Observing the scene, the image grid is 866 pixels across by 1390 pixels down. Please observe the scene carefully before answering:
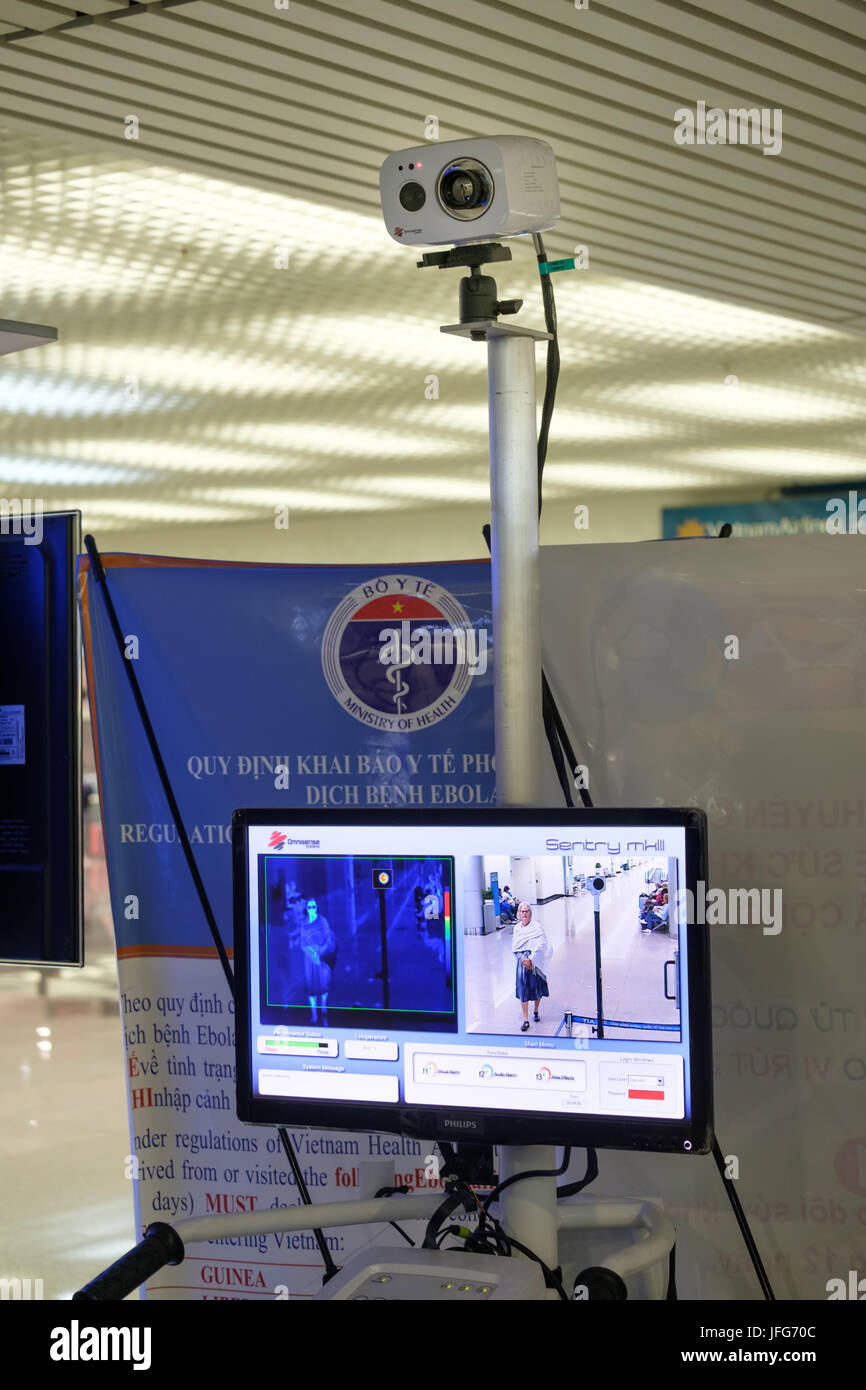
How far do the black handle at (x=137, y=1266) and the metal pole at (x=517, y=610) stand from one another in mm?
438

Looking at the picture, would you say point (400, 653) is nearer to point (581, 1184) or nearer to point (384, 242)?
point (581, 1184)

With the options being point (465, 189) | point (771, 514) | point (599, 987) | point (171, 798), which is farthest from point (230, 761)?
point (771, 514)

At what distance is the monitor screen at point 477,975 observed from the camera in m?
1.70

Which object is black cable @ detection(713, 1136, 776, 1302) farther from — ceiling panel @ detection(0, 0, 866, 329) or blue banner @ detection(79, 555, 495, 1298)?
ceiling panel @ detection(0, 0, 866, 329)

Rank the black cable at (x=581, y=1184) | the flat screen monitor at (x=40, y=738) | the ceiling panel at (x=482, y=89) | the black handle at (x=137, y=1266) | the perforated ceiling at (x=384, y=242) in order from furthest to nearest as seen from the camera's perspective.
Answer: the perforated ceiling at (x=384, y=242) < the ceiling panel at (x=482, y=89) < the flat screen monitor at (x=40, y=738) < the black cable at (x=581, y=1184) < the black handle at (x=137, y=1266)

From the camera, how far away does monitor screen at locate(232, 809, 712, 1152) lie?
1700 millimetres

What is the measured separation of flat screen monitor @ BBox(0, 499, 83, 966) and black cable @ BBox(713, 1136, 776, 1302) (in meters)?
1.16

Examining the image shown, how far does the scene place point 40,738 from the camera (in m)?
2.50

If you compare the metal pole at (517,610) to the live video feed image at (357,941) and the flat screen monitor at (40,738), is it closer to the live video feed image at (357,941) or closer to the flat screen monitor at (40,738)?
the live video feed image at (357,941)

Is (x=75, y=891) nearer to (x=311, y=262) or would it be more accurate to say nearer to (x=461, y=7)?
(x=461, y=7)

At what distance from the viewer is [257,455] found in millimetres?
9062

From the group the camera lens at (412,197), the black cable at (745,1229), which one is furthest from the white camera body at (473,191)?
the black cable at (745,1229)
